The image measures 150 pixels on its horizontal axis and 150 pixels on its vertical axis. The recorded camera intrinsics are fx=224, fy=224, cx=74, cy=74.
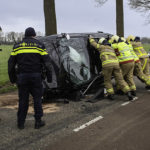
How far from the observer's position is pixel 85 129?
4.31m

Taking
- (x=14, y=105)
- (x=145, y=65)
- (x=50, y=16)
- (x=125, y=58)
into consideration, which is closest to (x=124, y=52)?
(x=125, y=58)

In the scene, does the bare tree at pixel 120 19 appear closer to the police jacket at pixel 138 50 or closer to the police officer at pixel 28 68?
the police jacket at pixel 138 50

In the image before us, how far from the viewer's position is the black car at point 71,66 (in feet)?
20.9

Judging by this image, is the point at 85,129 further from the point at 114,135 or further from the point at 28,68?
the point at 28,68

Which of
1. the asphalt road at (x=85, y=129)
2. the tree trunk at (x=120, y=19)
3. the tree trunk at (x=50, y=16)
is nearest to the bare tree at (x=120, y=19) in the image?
the tree trunk at (x=120, y=19)

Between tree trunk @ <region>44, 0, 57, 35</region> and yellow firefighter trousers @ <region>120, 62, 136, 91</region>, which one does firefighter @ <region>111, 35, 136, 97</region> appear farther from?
tree trunk @ <region>44, 0, 57, 35</region>

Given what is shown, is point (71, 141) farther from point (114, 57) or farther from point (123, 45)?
point (123, 45)

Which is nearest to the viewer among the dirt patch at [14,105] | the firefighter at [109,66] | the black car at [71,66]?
the dirt patch at [14,105]

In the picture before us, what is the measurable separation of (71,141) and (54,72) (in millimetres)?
2883

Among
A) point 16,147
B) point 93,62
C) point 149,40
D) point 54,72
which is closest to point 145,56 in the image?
→ point 93,62

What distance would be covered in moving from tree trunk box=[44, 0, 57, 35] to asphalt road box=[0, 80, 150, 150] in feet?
16.0

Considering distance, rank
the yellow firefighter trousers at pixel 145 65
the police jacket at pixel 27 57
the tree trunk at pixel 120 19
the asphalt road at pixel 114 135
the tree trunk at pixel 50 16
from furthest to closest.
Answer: the tree trunk at pixel 120 19, the tree trunk at pixel 50 16, the yellow firefighter trousers at pixel 145 65, the police jacket at pixel 27 57, the asphalt road at pixel 114 135

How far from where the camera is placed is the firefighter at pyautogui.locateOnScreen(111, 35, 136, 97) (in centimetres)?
696

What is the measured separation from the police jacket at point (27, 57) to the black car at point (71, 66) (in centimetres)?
179
